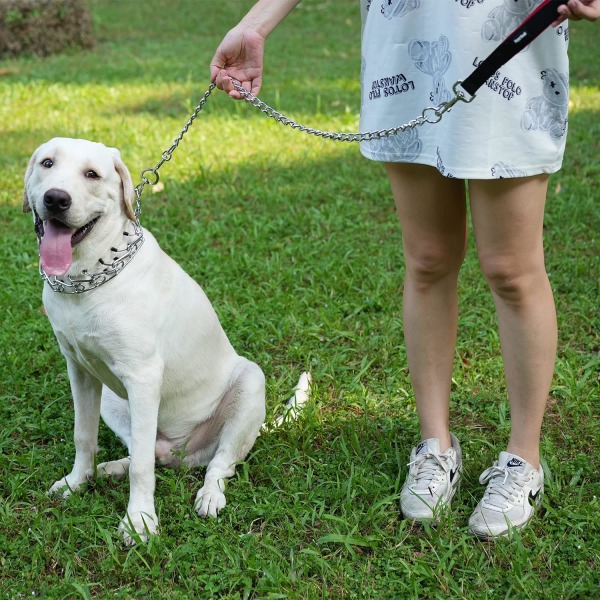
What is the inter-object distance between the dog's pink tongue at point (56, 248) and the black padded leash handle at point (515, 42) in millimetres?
1272

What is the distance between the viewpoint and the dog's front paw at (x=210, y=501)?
277 cm

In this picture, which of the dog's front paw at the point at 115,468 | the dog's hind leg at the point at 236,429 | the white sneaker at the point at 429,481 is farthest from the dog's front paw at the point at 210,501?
the white sneaker at the point at 429,481

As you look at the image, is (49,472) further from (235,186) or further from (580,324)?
(235,186)

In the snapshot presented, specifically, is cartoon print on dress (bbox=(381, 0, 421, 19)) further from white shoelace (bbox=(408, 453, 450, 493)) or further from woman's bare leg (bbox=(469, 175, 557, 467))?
white shoelace (bbox=(408, 453, 450, 493))

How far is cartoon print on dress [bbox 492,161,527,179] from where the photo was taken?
230 cm

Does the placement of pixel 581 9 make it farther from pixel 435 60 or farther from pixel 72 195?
pixel 72 195

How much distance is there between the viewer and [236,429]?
297 cm

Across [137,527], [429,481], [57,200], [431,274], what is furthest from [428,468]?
[57,200]

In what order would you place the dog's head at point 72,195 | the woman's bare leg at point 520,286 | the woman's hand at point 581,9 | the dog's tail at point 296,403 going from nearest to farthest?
the woman's hand at point 581,9 → the woman's bare leg at point 520,286 → the dog's head at point 72,195 → the dog's tail at point 296,403

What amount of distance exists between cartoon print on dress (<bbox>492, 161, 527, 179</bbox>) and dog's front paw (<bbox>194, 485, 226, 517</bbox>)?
4.59ft

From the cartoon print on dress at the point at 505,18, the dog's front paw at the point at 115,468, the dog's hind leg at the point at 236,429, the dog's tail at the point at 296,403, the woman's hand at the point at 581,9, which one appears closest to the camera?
the woman's hand at the point at 581,9

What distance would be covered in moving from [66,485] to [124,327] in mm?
682

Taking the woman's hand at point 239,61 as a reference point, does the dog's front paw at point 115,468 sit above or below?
below

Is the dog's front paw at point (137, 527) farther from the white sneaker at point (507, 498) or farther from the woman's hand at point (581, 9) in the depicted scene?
the woman's hand at point (581, 9)
